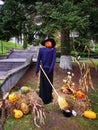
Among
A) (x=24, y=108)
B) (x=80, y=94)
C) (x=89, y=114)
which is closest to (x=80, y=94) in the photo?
(x=80, y=94)

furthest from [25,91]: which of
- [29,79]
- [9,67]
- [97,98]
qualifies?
[9,67]

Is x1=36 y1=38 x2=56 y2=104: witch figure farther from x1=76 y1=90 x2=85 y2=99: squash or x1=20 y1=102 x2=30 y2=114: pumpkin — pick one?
x1=20 y1=102 x2=30 y2=114: pumpkin

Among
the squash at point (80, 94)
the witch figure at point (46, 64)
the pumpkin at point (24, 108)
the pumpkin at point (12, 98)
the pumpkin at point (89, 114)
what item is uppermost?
the witch figure at point (46, 64)

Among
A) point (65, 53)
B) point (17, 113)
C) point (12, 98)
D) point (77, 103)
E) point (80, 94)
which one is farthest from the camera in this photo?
point (65, 53)

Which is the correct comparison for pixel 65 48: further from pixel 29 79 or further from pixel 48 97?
pixel 48 97

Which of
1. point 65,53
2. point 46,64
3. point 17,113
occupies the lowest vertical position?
point 17,113

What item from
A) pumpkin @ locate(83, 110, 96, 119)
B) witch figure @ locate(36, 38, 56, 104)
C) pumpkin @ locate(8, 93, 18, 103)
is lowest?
pumpkin @ locate(83, 110, 96, 119)

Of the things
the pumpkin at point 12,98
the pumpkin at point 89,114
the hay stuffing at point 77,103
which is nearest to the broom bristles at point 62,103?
the hay stuffing at point 77,103

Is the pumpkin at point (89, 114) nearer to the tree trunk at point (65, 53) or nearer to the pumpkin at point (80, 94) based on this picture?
the pumpkin at point (80, 94)

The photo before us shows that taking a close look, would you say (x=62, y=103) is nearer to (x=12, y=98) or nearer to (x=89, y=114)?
(x=89, y=114)

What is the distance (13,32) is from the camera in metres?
A: 14.6

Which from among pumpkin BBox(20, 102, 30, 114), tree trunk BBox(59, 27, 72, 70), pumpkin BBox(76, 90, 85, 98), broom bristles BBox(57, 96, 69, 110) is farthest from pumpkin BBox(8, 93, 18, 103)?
tree trunk BBox(59, 27, 72, 70)

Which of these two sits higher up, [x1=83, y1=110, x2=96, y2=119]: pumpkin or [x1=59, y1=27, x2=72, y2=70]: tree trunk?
[x1=59, y1=27, x2=72, y2=70]: tree trunk

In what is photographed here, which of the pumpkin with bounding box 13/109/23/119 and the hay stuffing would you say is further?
the hay stuffing
